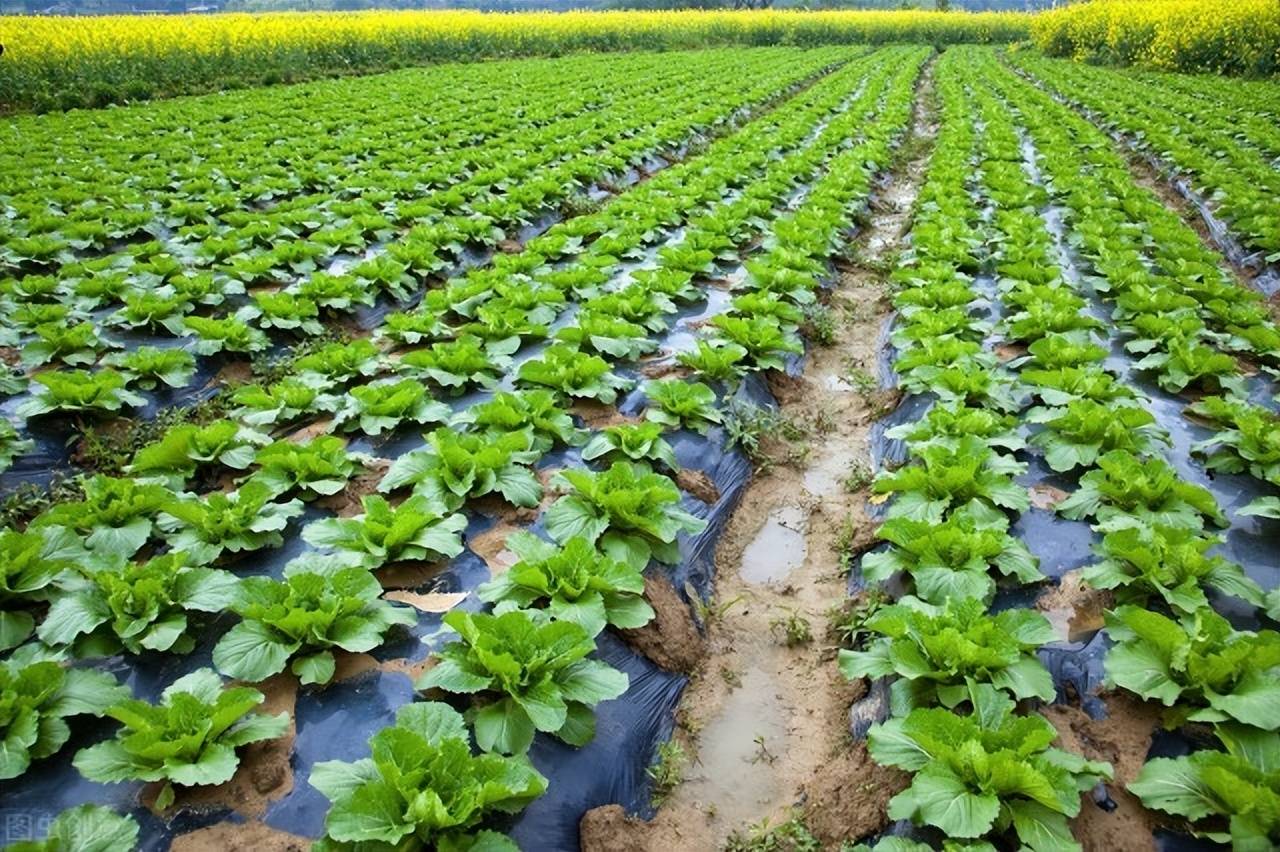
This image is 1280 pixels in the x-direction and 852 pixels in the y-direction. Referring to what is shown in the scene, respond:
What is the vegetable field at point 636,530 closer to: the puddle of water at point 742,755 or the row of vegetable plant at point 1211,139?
the puddle of water at point 742,755

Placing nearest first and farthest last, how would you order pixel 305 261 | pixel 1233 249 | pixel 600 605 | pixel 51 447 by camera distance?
pixel 600 605
pixel 51 447
pixel 305 261
pixel 1233 249

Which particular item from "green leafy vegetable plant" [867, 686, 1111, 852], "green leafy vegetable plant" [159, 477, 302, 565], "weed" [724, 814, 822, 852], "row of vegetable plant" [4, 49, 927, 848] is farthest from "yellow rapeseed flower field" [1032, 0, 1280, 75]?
"green leafy vegetable plant" [159, 477, 302, 565]

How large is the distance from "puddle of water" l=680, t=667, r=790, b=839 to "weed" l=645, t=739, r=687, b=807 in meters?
0.08

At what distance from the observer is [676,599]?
4.02 metres

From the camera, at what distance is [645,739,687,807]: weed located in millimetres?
3211

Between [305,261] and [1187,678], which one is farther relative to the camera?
[305,261]

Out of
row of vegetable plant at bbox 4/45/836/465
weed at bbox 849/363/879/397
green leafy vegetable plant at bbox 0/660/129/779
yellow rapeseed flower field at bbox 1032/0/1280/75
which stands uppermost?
yellow rapeseed flower field at bbox 1032/0/1280/75

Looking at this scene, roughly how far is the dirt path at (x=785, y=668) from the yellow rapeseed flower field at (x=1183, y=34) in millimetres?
23859

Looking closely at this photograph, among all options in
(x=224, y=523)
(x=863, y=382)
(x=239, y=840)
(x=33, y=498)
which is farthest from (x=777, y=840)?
(x=33, y=498)

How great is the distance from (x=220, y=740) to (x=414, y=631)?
879 mm

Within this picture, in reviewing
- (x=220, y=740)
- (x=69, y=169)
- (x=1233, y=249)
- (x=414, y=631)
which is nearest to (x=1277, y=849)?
(x=414, y=631)

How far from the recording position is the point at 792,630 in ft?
13.6

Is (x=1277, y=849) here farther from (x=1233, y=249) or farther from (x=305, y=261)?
(x=1233, y=249)

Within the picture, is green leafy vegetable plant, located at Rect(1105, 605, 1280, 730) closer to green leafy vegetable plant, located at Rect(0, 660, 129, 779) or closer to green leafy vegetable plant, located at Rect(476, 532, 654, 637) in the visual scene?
green leafy vegetable plant, located at Rect(476, 532, 654, 637)
